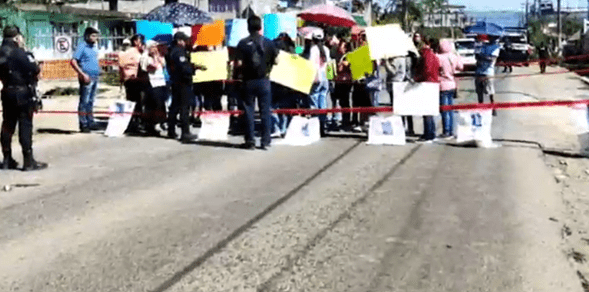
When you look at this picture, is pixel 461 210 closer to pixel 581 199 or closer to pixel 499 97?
pixel 581 199

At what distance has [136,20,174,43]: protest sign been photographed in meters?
20.4

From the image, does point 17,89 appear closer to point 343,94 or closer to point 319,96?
point 319,96

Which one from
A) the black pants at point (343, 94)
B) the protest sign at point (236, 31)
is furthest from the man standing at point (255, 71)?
the protest sign at point (236, 31)

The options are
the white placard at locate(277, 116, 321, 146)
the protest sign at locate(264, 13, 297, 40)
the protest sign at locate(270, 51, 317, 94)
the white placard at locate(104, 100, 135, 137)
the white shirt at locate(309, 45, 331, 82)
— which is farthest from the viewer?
the protest sign at locate(264, 13, 297, 40)

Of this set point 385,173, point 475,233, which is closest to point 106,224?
point 475,233

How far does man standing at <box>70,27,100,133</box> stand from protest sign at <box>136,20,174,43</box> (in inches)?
136

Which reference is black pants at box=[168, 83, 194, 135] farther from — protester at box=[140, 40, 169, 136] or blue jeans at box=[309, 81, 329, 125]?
blue jeans at box=[309, 81, 329, 125]

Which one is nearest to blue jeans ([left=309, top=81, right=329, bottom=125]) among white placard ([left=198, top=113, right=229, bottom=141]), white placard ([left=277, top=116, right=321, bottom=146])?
white placard ([left=277, top=116, right=321, bottom=146])

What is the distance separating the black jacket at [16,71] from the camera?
1199 centimetres

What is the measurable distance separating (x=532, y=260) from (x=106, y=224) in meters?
3.93

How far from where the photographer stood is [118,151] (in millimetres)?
14516

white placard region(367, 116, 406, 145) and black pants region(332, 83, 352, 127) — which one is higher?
black pants region(332, 83, 352, 127)

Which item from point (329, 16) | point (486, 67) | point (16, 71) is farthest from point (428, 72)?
point (16, 71)

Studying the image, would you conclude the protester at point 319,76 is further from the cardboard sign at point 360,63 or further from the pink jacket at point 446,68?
the pink jacket at point 446,68
